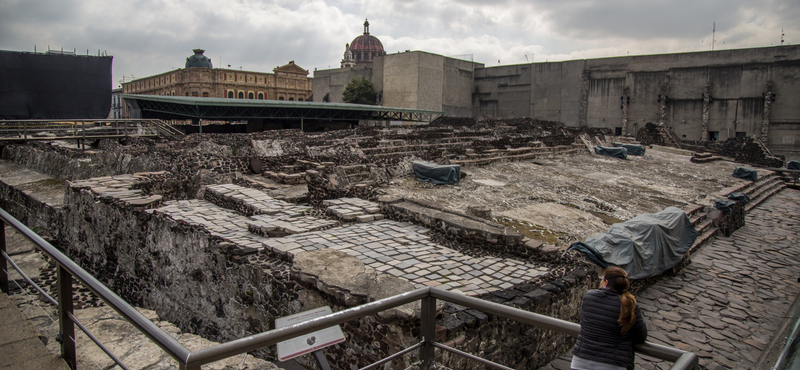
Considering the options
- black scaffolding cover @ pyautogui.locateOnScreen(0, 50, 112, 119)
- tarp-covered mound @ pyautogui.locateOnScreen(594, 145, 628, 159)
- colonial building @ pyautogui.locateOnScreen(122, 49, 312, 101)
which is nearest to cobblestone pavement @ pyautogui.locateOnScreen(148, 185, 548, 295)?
tarp-covered mound @ pyautogui.locateOnScreen(594, 145, 628, 159)

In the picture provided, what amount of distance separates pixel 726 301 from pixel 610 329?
21.7ft

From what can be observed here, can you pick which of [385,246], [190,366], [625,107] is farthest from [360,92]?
[190,366]

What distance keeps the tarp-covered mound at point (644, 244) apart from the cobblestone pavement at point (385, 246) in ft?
5.50

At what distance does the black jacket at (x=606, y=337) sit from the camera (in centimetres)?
295

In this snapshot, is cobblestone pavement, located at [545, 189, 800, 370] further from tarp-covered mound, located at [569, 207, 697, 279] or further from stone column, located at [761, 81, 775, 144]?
stone column, located at [761, 81, 775, 144]

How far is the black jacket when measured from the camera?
2.95 metres

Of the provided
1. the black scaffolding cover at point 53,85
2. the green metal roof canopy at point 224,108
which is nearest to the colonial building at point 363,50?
the green metal roof canopy at point 224,108

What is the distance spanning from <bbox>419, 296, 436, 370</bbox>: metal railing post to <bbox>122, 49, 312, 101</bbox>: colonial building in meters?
56.0

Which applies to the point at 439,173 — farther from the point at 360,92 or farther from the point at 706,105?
the point at 360,92

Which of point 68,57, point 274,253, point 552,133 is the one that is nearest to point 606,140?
point 552,133

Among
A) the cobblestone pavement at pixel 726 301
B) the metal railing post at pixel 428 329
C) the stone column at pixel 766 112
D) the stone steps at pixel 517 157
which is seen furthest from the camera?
the stone column at pixel 766 112

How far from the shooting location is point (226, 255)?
583 centimetres

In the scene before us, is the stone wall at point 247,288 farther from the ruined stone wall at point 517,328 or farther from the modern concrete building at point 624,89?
the modern concrete building at point 624,89

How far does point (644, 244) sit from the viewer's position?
25.5ft
